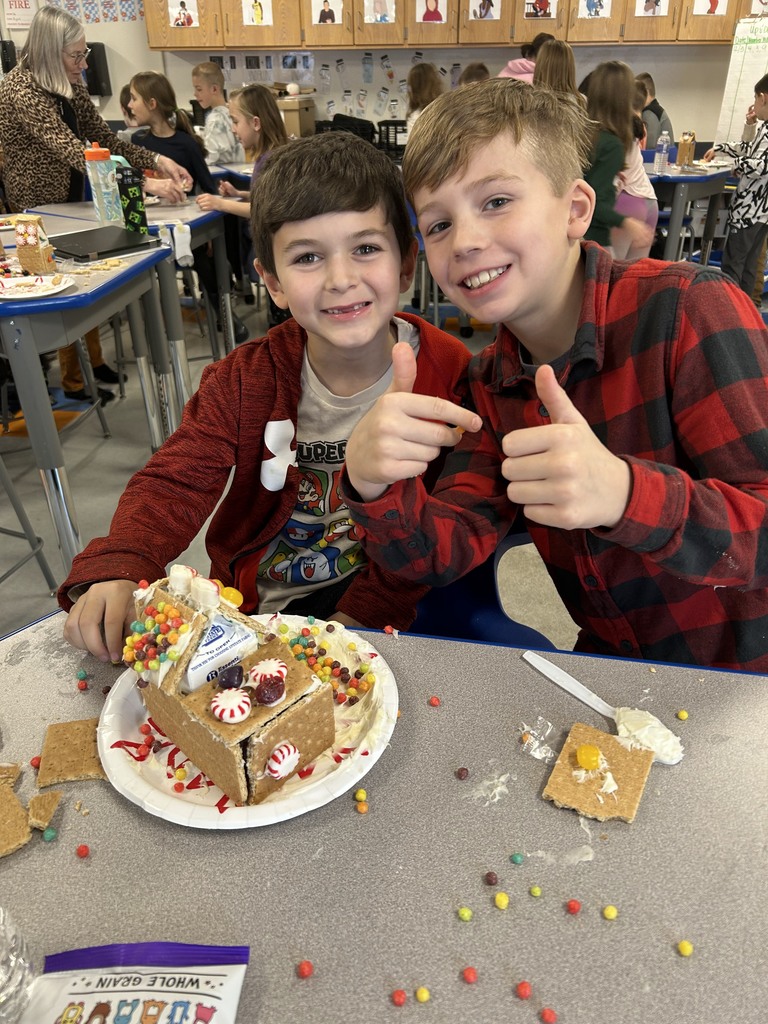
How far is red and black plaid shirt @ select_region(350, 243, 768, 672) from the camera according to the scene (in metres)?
0.76

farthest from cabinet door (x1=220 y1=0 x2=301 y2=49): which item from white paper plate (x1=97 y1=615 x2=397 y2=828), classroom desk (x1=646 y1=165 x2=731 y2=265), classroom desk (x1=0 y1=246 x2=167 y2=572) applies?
white paper plate (x1=97 y1=615 x2=397 y2=828)

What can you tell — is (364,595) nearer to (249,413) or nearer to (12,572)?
(249,413)

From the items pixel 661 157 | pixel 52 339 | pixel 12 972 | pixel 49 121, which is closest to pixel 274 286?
pixel 52 339

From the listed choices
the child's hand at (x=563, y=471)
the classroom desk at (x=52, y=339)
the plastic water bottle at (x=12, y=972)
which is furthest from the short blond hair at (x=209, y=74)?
the plastic water bottle at (x=12, y=972)

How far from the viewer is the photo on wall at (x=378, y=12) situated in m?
6.38

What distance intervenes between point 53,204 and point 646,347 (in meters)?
3.07

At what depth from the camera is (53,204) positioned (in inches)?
125

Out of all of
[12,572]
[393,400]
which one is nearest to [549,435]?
[393,400]

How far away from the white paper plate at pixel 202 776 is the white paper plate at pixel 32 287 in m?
1.33

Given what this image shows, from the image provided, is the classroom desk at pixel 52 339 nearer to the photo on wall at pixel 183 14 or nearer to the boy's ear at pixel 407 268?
the boy's ear at pixel 407 268

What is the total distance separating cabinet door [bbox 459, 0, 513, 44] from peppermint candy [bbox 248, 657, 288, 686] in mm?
7164

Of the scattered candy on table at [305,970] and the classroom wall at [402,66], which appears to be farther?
the classroom wall at [402,66]

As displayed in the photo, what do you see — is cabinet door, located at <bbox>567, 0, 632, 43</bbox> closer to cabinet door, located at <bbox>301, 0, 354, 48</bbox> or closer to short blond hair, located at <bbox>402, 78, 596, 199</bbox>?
cabinet door, located at <bbox>301, 0, 354, 48</bbox>

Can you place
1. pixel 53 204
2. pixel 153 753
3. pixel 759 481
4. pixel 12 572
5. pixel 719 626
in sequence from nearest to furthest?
pixel 153 753 < pixel 759 481 < pixel 719 626 < pixel 12 572 < pixel 53 204
